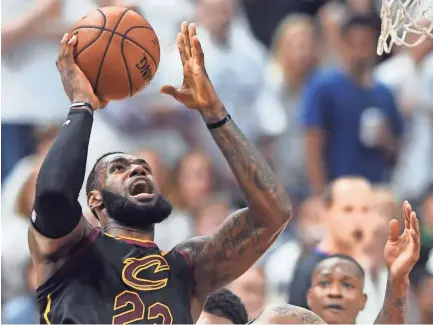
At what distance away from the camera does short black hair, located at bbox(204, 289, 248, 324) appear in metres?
5.02

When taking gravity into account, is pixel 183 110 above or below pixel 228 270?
above

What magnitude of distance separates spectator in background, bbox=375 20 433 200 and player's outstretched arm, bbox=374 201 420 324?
12.8 ft

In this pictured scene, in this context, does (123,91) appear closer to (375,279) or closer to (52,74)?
(375,279)

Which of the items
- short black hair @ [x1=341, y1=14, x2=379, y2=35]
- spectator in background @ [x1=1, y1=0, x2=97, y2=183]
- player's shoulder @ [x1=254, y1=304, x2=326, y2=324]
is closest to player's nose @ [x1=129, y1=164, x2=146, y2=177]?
player's shoulder @ [x1=254, y1=304, x2=326, y2=324]

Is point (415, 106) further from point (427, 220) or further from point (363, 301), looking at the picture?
point (363, 301)

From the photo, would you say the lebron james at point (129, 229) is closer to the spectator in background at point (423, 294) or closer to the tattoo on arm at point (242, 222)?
the tattoo on arm at point (242, 222)

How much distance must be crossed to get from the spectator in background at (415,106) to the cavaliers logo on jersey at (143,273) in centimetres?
458

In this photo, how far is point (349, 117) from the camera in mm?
8234

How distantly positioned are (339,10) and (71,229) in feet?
17.7

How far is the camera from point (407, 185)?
855 cm

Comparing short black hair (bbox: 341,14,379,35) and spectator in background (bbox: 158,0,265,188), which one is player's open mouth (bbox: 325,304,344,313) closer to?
spectator in background (bbox: 158,0,265,188)

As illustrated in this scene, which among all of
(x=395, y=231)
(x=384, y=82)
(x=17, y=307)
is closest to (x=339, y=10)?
(x=384, y=82)

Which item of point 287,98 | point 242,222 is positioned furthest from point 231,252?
point 287,98

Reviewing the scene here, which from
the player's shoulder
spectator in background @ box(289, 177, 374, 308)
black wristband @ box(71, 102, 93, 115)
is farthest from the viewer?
spectator in background @ box(289, 177, 374, 308)
